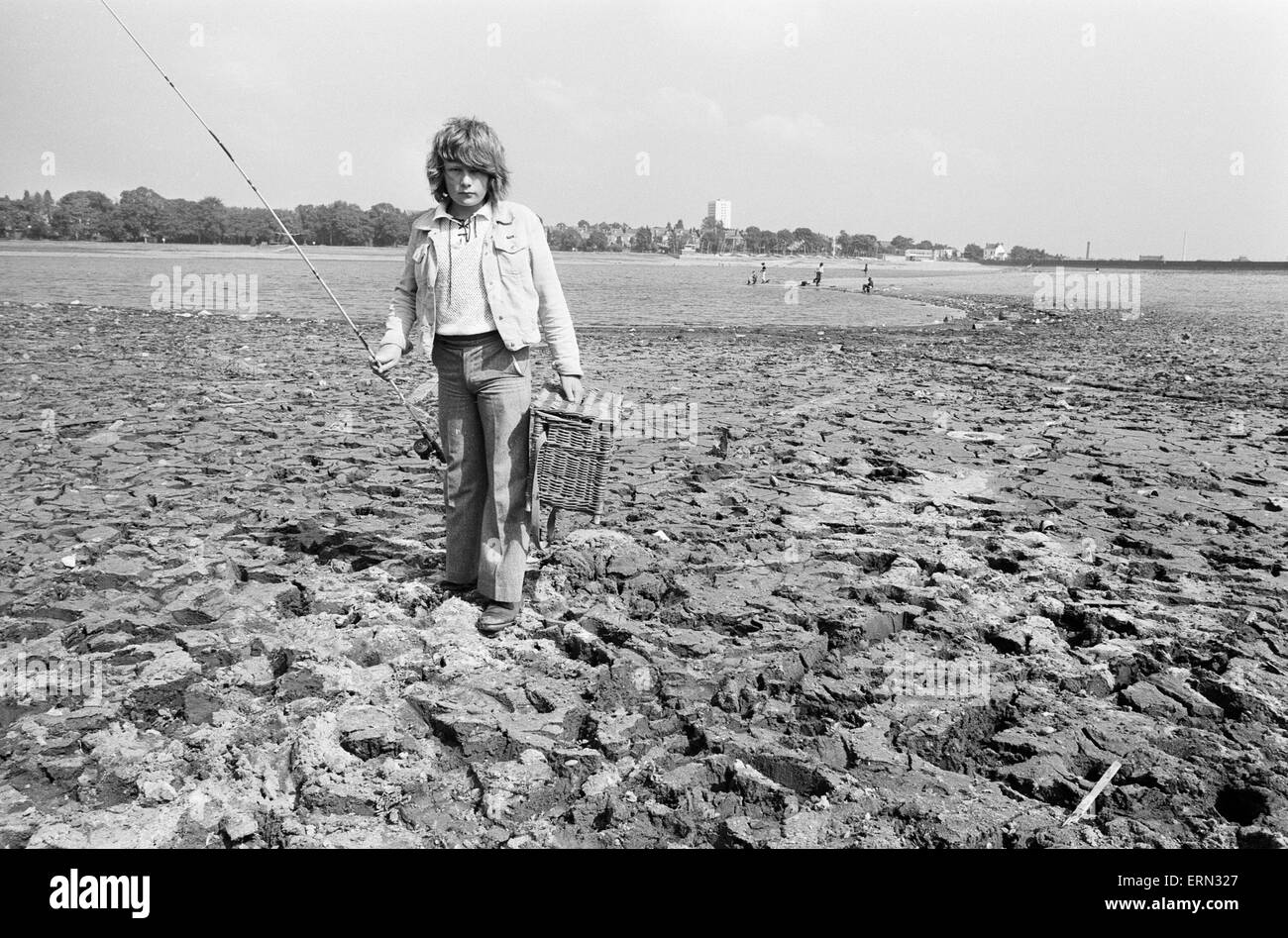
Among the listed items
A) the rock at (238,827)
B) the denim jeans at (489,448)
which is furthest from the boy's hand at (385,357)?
the rock at (238,827)

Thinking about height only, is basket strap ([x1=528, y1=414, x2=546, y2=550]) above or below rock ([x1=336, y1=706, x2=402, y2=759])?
above

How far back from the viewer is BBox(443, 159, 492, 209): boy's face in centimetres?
396

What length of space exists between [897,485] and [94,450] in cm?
640

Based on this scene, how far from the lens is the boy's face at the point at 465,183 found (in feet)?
13.0

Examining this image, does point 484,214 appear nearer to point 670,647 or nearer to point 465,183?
point 465,183

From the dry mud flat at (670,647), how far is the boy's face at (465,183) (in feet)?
6.53

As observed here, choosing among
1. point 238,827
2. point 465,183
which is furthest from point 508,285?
point 238,827
